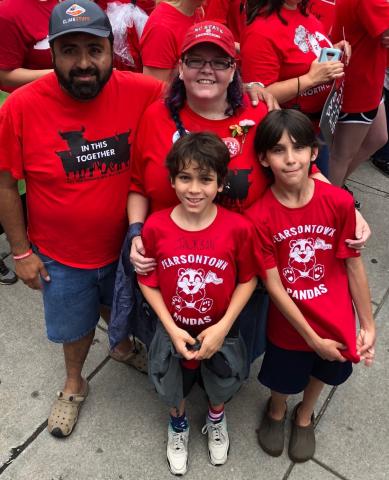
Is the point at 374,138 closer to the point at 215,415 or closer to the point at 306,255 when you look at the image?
the point at 306,255

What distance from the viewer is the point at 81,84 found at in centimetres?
174

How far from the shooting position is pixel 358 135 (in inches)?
127

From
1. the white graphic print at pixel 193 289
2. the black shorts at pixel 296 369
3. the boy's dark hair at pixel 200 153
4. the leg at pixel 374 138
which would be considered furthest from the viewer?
the leg at pixel 374 138

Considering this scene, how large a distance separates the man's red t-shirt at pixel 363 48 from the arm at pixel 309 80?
65cm

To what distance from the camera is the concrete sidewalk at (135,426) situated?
87.3 inches

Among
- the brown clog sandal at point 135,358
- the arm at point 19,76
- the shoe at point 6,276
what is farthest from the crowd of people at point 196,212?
the shoe at point 6,276

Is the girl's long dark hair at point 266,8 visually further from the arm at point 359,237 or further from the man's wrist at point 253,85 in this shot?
the arm at point 359,237

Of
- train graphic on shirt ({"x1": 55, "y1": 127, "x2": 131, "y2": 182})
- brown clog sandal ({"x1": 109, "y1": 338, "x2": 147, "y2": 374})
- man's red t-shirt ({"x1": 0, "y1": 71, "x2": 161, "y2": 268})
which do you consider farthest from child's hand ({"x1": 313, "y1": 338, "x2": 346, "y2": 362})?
brown clog sandal ({"x1": 109, "y1": 338, "x2": 147, "y2": 374})

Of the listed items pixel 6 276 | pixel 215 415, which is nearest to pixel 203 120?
pixel 215 415

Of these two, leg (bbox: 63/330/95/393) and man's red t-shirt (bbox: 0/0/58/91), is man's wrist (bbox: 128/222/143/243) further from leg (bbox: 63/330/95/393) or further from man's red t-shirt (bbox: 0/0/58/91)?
man's red t-shirt (bbox: 0/0/58/91)

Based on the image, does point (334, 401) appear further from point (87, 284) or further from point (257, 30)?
point (257, 30)

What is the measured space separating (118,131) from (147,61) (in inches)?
Answer: 26.7

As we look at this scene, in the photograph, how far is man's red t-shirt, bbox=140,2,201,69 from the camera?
2.36 meters

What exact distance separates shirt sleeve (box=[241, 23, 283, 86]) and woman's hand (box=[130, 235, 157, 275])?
39.6 inches
